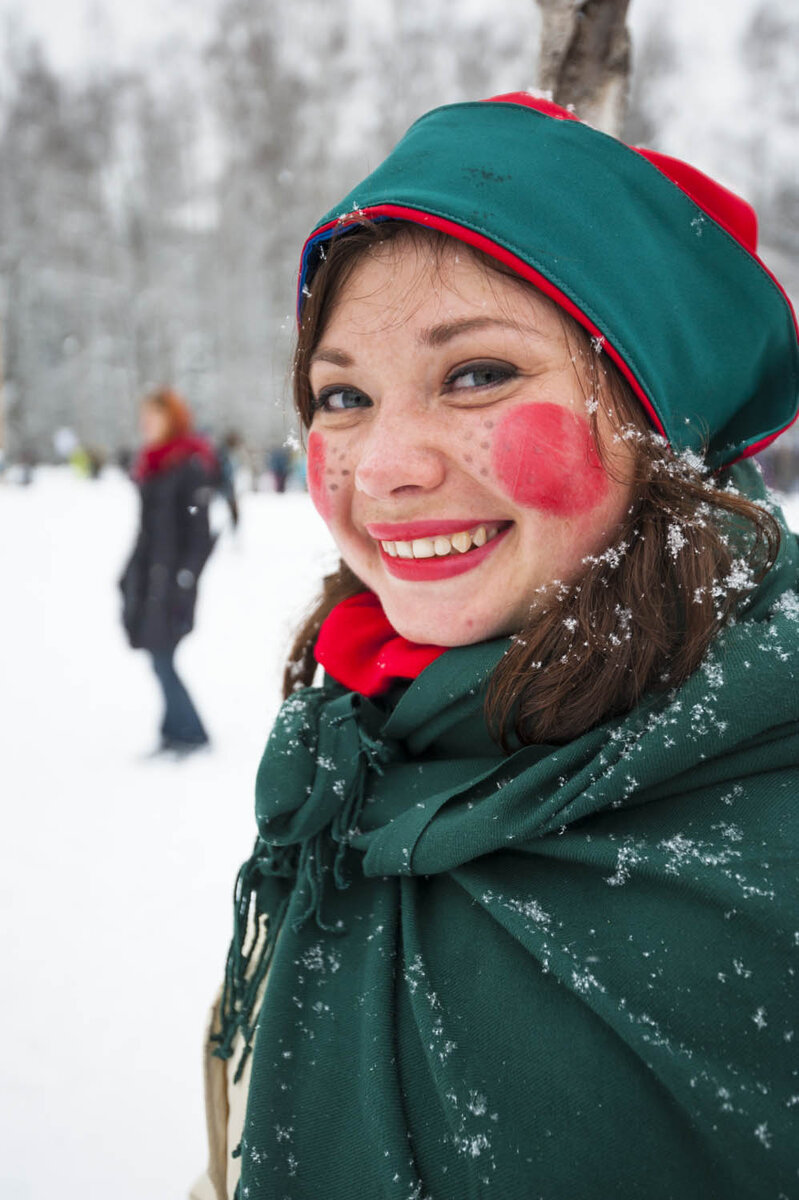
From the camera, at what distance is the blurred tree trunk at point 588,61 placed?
157cm

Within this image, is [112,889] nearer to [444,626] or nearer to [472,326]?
[444,626]

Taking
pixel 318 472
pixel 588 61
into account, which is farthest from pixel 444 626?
pixel 588 61

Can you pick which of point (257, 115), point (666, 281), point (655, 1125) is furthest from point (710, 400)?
point (257, 115)

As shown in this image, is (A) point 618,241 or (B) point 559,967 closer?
(B) point 559,967

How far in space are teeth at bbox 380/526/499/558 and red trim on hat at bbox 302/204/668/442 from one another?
246mm

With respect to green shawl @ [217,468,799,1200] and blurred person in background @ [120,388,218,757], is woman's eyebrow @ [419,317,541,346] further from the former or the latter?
blurred person in background @ [120,388,218,757]

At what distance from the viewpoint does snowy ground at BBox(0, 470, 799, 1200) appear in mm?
1882

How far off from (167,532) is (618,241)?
3.40 m

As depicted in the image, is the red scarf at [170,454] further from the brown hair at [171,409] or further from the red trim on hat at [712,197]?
the red trim on hat at [712,197]

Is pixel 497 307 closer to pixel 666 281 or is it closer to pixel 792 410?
pixel 666 281

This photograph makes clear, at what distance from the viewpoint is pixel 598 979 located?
79cm

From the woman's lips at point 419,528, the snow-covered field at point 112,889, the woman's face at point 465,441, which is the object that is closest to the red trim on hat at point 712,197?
the woman's face at point 465,441

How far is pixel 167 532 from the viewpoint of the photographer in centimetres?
399

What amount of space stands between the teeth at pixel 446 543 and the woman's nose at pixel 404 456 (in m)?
0.08
